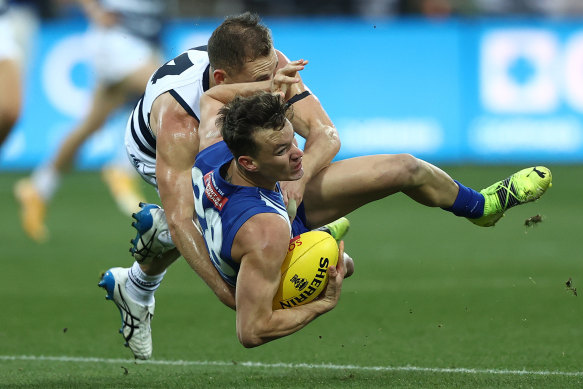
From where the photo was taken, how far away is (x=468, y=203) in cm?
636

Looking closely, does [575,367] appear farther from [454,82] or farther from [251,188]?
[454,82]

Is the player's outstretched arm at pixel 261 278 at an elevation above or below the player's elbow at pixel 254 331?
above

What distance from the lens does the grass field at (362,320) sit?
6.29m

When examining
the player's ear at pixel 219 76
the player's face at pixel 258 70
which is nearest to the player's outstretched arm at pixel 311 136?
the player's face at pixel 258 70

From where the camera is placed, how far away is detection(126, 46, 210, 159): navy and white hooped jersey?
6.58m

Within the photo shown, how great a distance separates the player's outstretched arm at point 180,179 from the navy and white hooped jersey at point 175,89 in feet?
0.39

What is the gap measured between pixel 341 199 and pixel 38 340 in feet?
8.38

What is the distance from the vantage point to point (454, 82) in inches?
699

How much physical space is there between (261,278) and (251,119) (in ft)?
2.60

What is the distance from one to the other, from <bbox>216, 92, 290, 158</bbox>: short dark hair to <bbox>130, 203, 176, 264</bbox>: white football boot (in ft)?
4.31

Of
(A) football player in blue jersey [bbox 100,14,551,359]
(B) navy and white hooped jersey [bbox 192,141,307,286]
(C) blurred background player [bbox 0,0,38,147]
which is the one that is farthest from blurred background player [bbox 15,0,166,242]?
(B) navy and white hooped jersey [bbox 192,141,307,286]

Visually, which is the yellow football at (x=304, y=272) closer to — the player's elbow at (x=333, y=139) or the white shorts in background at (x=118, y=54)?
the player's elbow at (x=333, y=139)

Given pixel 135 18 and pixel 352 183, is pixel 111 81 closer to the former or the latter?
pixel 135 18

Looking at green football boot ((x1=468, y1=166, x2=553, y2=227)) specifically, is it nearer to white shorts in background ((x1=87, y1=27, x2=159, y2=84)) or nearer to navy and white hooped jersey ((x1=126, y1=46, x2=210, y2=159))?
navy and white hooped jersey ((x1=126, y1=46, x2=210, y2=159))
